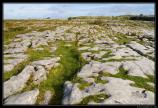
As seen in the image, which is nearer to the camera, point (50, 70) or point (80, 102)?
point (80, 102)

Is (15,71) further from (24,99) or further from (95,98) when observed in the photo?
(95,98)

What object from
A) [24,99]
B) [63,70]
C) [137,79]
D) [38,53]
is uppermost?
[38,53]

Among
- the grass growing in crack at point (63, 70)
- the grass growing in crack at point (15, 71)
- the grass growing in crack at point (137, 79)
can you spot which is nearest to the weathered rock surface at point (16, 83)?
the grass growing in crack at point (15, 71)

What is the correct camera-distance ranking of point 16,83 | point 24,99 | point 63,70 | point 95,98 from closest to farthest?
point 95,98
point 24,99
point 16,83
point 63,70

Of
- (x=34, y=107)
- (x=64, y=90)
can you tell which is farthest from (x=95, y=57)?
(x=34, y=107)

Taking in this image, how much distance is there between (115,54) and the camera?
1558 inches

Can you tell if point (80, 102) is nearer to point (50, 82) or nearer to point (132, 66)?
point (50, 82)

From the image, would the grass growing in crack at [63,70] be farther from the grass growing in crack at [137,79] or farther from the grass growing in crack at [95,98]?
the grass growing in crack at [137,79]

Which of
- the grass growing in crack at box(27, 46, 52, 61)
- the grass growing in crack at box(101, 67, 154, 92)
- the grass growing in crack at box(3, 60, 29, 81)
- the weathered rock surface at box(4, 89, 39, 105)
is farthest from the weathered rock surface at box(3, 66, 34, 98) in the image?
the grass growing in crack at box(101, 67, 154, 92)

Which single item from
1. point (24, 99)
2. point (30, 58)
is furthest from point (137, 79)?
point (30, 58)

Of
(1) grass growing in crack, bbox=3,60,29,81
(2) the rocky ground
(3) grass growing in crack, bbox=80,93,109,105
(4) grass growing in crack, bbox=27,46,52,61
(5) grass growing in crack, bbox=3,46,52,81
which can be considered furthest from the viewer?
(4) grass growing in crack, bbox=27,46,52,61

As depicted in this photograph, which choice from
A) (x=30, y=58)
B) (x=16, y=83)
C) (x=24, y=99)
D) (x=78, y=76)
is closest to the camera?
(x=24, y=99)

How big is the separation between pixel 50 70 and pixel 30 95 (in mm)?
9012

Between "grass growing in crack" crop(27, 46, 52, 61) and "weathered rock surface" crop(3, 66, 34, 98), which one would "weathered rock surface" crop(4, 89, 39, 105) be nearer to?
"weathered rock surface" crop(3, 66, 34, 98)
